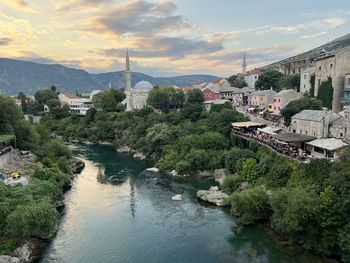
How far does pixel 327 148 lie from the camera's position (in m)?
30.7

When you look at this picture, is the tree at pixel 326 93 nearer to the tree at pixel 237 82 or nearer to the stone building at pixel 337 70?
the stone building at pixel 337 70

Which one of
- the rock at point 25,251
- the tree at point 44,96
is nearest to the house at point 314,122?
the rock at point 25,251

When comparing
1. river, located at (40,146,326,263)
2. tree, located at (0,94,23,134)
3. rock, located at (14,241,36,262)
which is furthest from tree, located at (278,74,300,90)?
rock, located at (14,241,36,262)

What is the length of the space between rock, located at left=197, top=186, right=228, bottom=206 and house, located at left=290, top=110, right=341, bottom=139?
1180 cm

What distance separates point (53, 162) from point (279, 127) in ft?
91.9

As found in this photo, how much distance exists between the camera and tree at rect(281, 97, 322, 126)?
142 ft

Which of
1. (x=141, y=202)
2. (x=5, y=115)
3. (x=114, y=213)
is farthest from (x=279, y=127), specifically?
(x=5, y=115)

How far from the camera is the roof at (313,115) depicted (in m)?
36.3

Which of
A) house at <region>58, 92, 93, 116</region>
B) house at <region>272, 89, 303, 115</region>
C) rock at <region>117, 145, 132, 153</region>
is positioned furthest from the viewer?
house at <region>58, 92, 93, 116</region>

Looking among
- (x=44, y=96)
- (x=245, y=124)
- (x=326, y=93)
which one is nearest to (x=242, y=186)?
(x=245, y=124)

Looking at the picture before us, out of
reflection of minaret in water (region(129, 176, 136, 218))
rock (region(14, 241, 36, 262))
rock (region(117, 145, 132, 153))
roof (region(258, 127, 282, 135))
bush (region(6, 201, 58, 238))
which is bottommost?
rock (region(117, 145, 132, 153))

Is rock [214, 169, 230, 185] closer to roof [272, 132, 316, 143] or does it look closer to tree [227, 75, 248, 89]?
roof [272, 132, 316, 143]

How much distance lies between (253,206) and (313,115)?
15132mm

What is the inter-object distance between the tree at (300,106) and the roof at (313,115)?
2.75 m
